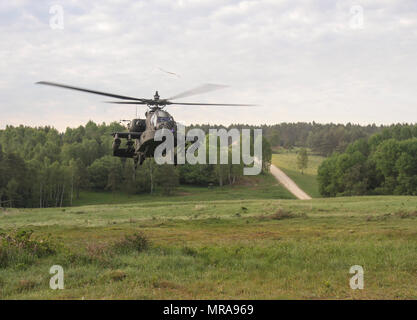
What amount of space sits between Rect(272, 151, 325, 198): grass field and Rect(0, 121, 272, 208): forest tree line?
36.9 feet

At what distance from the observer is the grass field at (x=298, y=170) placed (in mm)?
111325

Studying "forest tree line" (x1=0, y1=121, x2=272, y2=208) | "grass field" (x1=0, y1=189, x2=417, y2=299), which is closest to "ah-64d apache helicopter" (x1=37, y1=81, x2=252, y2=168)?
"grass field" (x1=0, y1=189, x2=417, y2=299)

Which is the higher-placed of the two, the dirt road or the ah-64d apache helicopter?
the ah-64d apache helicopter

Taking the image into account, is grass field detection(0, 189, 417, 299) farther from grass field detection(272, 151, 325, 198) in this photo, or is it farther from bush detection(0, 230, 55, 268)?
grass field detection(272, 151, 325, 198)

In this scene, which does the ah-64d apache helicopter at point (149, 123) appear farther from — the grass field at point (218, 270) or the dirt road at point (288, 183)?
the dirt road at point (288, 183)

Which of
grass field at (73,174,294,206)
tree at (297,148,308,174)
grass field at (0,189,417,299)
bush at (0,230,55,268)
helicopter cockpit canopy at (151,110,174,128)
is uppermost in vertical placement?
helicopter cockpit canopy at (151,110,174,128)

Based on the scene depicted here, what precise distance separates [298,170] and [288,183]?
94.7 ft

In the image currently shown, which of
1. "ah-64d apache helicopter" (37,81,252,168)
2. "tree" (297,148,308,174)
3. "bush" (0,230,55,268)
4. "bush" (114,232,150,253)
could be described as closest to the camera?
"bush" (0,230,55,268)

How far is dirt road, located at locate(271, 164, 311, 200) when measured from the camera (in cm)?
9725
